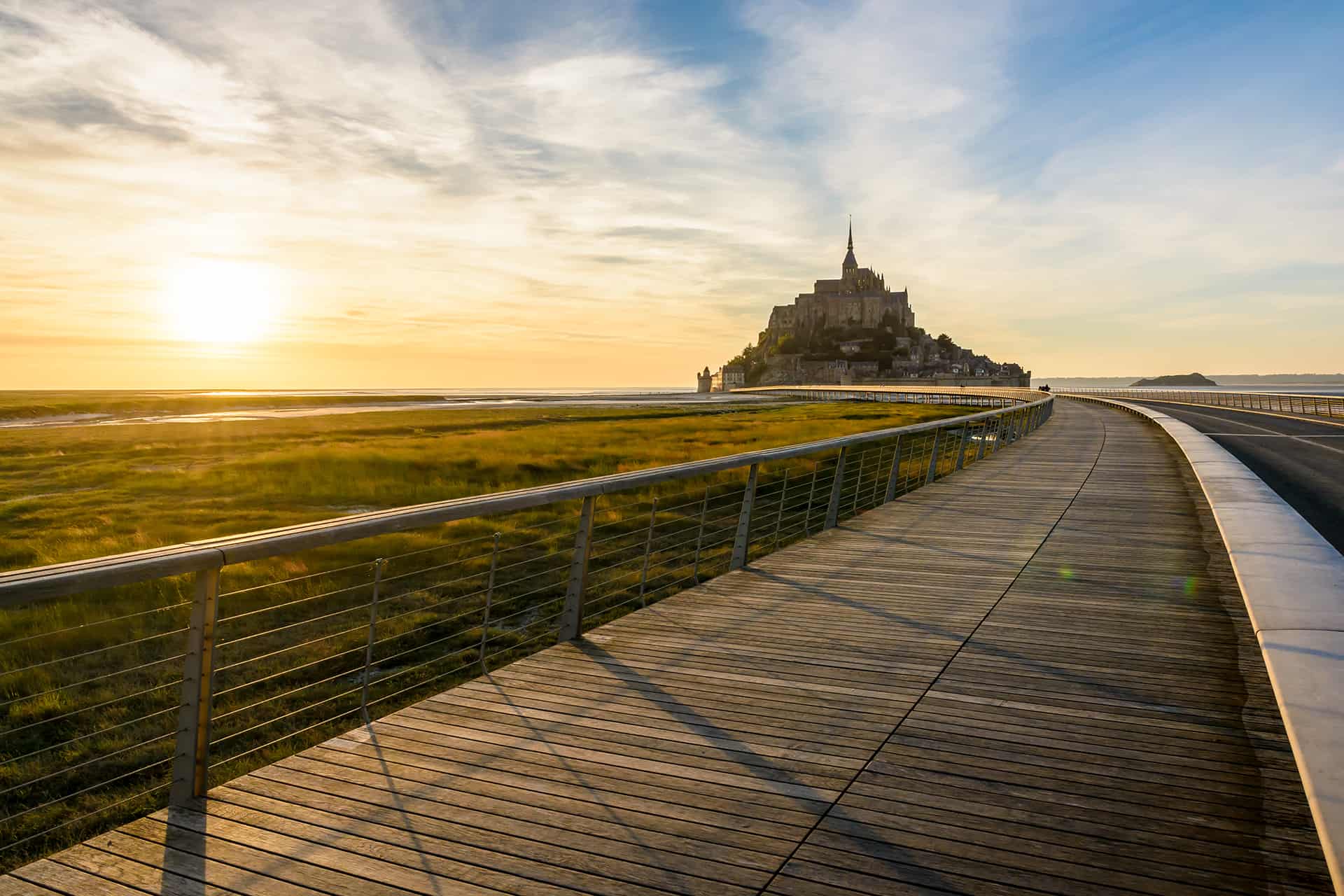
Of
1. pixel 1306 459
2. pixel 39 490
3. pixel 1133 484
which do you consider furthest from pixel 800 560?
pixel 39 490

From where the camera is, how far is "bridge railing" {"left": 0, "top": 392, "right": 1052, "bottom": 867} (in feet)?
11.3

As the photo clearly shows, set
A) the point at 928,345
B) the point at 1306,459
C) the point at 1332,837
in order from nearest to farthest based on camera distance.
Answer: the point at 1332,837 < the point at 1306,459 < the point at 928,345

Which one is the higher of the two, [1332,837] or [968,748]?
[1332,837]

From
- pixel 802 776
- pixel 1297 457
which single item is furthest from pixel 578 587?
pixel 1297 457

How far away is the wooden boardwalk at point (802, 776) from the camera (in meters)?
2.88

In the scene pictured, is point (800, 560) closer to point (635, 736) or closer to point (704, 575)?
point (635, 736)

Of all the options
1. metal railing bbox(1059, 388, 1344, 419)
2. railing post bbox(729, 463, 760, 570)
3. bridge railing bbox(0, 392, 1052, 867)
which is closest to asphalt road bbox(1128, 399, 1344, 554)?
metal railing bbox(1059, 388, 1344, 419)

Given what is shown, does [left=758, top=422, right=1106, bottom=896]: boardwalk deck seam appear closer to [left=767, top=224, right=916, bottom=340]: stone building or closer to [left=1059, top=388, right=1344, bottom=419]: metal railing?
[left=1059, top=388, right=1344, bottom=419]: metal railing

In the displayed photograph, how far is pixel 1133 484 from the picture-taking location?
45.7ft

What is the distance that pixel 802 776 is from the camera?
3.62 m

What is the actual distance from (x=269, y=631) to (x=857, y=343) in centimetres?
18031

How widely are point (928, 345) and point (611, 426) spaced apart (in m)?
148

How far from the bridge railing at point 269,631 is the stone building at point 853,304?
174 meters

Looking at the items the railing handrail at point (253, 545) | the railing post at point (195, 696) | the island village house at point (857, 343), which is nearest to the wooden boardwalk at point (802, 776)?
the railing post at point (195, 696)
